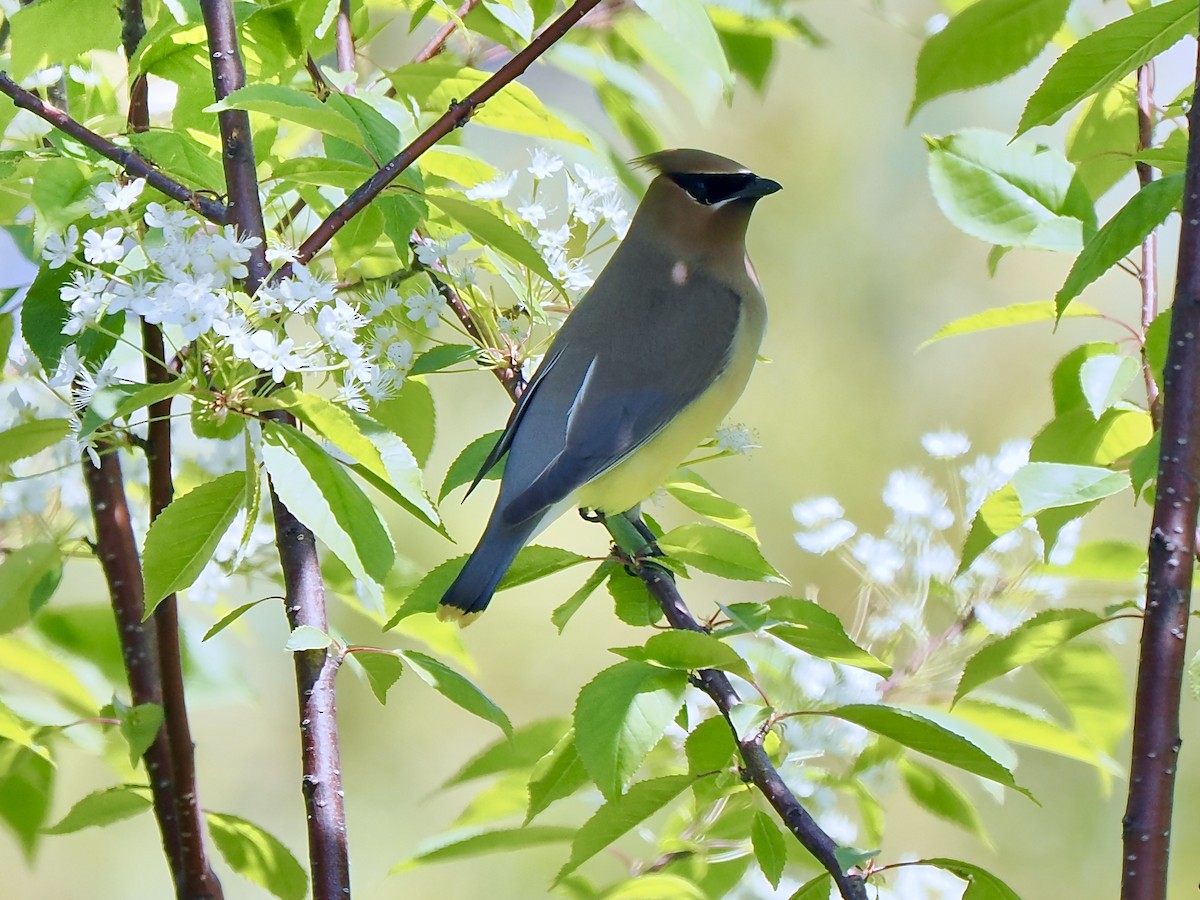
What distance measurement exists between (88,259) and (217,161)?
156 millimetres

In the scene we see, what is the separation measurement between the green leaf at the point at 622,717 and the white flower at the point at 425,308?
Result: 0.48 metres

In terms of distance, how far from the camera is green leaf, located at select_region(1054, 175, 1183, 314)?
1146 millimetres

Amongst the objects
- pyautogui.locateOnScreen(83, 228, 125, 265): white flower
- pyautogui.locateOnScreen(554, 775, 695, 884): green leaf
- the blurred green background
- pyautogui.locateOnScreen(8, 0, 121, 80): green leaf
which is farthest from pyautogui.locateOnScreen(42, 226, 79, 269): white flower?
the blurred green background

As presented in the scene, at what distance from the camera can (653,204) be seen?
7.98 ft

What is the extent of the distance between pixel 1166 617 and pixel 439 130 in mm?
660

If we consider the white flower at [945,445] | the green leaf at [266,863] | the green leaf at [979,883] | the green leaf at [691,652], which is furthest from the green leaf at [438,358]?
the white flower at [945,445]

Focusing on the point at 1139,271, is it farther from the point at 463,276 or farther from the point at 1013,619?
the point at 463,276

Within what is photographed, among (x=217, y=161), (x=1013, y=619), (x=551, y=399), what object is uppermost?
(x=551, y=399)

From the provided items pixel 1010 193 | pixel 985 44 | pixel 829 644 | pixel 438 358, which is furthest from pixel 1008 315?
pixel 438 358

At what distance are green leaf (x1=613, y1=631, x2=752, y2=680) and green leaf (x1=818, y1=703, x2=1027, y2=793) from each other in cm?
9

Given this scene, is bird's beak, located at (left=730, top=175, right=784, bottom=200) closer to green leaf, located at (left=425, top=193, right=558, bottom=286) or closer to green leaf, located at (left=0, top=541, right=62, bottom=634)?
green leaf, located at (left=425, top=193, right=558, bottom=286)

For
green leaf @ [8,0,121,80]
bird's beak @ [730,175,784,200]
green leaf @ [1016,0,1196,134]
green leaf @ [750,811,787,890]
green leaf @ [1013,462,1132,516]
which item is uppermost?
bird's beak @ [730,175,784,200]

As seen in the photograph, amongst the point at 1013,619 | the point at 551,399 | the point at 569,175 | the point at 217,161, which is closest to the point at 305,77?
the point at 217,161

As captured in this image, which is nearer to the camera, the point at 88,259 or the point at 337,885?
the point at 337,885
